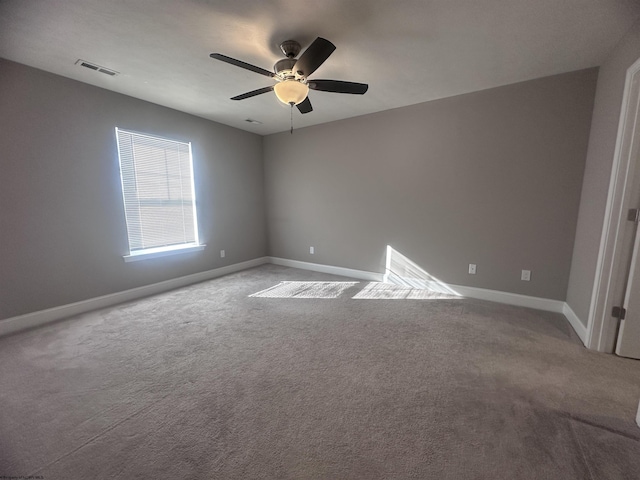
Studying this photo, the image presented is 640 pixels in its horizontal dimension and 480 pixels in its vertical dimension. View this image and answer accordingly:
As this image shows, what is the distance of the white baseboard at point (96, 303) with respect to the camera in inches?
103

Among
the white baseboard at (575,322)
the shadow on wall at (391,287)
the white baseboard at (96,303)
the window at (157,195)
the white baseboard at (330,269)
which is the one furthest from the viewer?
the white baseboard at (330,269)

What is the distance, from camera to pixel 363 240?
14.0ft

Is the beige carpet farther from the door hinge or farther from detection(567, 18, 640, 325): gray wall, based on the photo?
detection(567, 18, 640, 325): gray wall

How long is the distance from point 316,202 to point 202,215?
6.36 feet

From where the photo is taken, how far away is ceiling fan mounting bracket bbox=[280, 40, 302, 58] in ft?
6.91

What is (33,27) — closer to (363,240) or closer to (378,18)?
(378,18)

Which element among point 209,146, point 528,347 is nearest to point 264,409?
point 528,347

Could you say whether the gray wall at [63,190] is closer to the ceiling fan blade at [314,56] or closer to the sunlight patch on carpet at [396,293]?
the ceiling fan blade at [314,56]

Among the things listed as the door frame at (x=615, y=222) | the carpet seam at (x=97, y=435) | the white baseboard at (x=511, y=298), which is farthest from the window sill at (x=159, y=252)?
the door frame at (x=615, y=222)

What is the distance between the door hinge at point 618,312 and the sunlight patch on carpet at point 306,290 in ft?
8.53

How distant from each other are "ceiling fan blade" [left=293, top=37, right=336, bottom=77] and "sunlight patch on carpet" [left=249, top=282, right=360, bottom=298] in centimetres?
260

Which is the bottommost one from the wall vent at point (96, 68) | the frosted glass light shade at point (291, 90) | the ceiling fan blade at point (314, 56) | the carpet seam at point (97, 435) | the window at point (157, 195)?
the carpet seam at point (97, 435)

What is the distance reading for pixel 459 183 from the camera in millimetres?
3373

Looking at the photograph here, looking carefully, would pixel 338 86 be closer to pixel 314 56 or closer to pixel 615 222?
pixel 314 56
